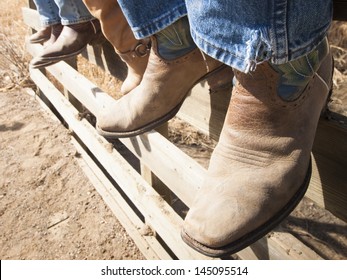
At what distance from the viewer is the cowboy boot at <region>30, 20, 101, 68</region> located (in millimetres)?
1862

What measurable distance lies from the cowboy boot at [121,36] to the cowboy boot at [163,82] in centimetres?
12

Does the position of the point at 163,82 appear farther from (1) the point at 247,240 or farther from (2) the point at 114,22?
(1) the point at 247,240

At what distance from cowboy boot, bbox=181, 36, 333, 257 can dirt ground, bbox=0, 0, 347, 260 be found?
1.68m

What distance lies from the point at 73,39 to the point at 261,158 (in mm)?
1314

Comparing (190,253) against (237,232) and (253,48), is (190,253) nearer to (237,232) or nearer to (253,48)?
(237,232)

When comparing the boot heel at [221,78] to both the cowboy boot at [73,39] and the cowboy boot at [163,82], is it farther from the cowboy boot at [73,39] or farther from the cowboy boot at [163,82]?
the cowboy boot at [73,39]

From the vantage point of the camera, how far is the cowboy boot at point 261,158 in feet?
2.68

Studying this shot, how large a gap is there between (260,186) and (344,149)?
0.28 meters

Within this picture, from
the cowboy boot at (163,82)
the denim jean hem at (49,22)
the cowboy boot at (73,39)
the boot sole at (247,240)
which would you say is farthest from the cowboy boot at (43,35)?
the boot sole at (247,240)

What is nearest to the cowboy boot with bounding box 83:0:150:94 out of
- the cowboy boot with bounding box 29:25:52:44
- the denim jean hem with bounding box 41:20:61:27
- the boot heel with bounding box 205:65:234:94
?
the boot heel with bounding box 205:65:234:94

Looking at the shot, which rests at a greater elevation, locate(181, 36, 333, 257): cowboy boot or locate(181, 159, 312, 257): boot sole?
locate(181, 36, 333, 257): cowboy boot

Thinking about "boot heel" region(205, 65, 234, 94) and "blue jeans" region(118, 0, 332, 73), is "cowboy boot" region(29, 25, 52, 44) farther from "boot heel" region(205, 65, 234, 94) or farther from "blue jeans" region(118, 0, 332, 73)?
"blue jeans" region(118, 0, 332, 73)

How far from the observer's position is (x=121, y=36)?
125 cm

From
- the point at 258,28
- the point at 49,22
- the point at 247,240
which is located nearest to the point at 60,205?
the point at 49,22
